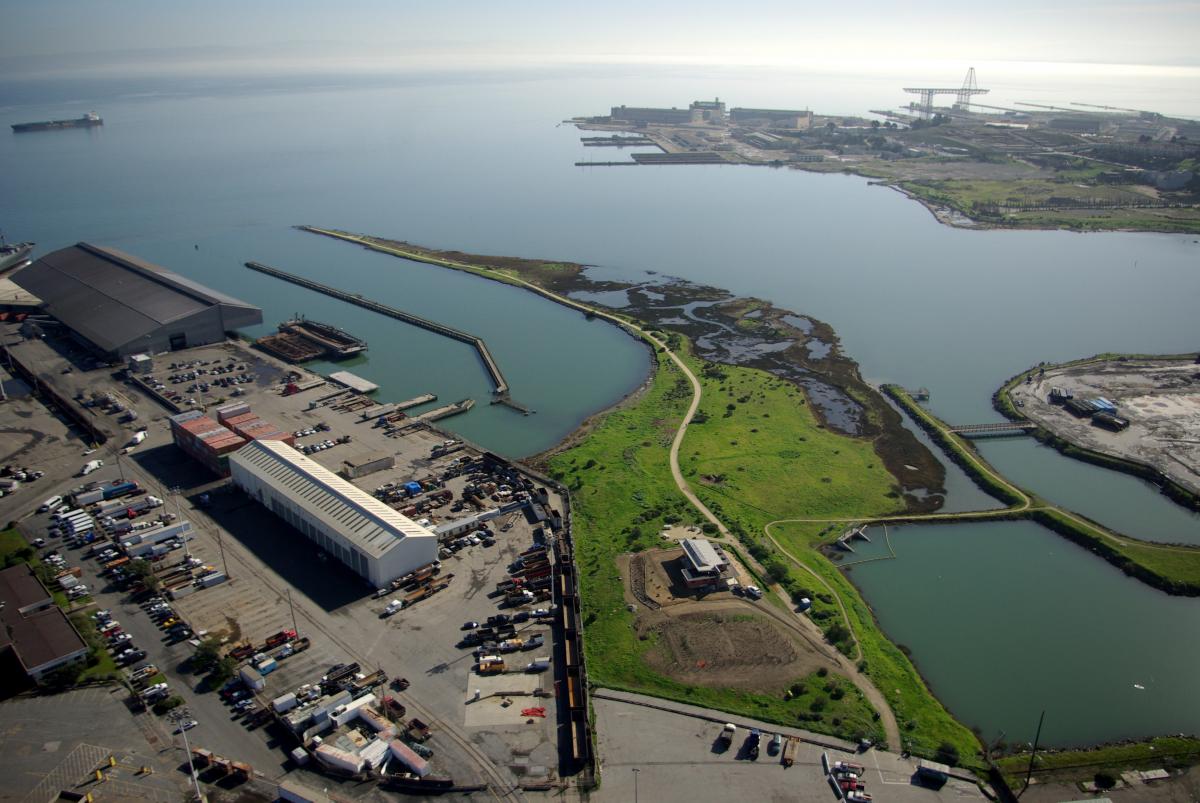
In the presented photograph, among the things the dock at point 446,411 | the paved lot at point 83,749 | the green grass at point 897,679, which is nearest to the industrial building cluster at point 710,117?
the dock at point 446,411

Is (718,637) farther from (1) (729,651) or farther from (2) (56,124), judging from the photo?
(2) (56,124)

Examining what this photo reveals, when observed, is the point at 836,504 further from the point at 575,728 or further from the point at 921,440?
the point at 575,728

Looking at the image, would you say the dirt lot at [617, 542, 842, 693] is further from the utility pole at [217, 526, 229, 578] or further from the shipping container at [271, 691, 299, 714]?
the utility pole at [217, 526, 229, 578]

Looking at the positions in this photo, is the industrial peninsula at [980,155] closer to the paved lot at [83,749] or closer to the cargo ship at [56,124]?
the paved lot at [83,749]

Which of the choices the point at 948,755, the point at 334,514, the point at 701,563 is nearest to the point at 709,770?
the point at 948,755

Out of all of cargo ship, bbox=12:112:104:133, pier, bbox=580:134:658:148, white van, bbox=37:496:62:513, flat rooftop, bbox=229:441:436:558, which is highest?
cargo ship, bbox=12:112:104:133

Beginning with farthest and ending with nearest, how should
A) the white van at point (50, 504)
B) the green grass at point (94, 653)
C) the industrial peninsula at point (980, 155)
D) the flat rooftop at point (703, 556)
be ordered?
the industrial peninsula at point (980, 155), the white van at point (50, 504), the flat rooftop at point (703, 556), the green grass at point (94, 653)

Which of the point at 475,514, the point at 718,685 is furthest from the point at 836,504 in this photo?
the point at 475,514

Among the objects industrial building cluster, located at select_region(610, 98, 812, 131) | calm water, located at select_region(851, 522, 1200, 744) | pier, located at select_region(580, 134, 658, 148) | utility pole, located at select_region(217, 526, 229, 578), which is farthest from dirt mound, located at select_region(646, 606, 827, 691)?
industrial building cluster, located at select_region(610, 98, 812, 131)
